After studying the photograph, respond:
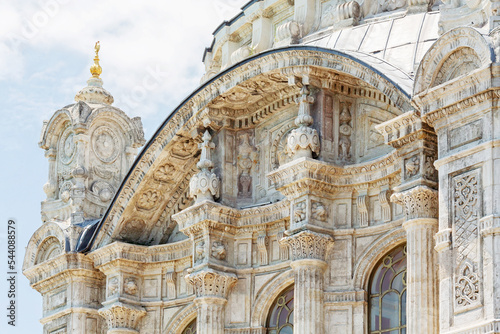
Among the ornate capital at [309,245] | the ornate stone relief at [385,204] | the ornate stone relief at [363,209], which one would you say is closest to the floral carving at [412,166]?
the ornate stone relief at [385,204]

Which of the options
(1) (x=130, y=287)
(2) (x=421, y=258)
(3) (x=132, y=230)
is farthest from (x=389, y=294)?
(3) (x=132, y=230)

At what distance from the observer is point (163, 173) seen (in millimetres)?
33781

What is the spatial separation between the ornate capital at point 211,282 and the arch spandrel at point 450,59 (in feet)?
25.8

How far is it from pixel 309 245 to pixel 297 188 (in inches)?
49.1

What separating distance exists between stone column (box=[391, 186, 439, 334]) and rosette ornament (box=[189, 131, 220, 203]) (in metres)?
6.11

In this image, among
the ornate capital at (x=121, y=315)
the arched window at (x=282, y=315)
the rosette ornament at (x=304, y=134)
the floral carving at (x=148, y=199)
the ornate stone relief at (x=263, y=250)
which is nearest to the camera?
the rosette ornament at (x=304, y=134)

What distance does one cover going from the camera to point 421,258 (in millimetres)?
26203

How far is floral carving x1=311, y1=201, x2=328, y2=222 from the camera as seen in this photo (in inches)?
1175

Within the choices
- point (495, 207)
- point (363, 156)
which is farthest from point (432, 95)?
point (363, 156)

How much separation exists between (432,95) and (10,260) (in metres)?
15.8

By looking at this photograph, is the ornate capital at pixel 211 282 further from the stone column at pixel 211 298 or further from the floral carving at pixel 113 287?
the floral carving at pixel 113 287

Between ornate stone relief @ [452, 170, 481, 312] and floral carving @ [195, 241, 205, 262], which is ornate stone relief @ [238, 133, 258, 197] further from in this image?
ornate stone relief @ [452, 170, 481, 312]

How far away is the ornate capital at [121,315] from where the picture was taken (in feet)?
110

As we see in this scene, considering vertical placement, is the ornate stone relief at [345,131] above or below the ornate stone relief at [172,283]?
above
